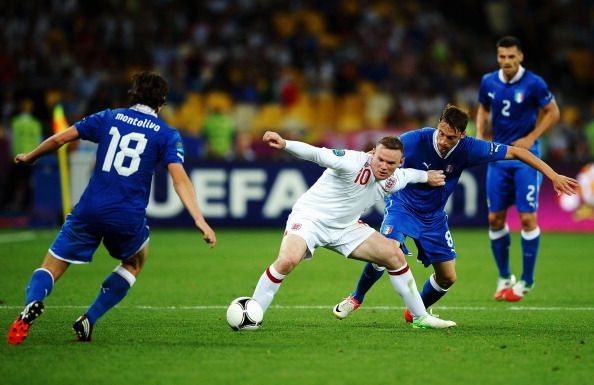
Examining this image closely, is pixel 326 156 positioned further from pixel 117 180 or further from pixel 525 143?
pixel 525 143

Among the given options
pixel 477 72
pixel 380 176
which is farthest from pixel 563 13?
pixel 380 176


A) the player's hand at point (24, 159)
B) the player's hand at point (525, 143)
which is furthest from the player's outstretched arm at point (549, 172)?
the player's hand at point (24, 159)

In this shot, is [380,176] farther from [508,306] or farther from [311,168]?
[311,168]

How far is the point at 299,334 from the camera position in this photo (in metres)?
8.09

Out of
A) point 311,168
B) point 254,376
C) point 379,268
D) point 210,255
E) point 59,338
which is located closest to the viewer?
point 254,376

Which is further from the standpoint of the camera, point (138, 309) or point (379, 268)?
point (138, 309)

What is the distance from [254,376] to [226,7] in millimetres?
19558

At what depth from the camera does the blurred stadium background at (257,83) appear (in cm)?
1877

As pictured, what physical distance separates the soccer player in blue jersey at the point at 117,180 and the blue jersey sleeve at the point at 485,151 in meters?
2.66

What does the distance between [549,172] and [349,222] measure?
1667mm

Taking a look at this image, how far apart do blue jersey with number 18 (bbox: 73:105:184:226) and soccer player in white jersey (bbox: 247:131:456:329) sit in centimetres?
120

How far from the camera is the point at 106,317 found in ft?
29.6

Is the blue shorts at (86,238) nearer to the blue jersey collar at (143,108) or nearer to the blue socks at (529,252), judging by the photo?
the blue jersey collar at (143,108)

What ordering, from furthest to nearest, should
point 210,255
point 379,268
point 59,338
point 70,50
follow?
1. point 70,50
2. point 210,255
3. point 379,268
4. point 59,338
